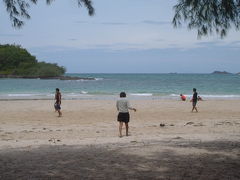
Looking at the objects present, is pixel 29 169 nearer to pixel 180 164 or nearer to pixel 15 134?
pixel 180 164

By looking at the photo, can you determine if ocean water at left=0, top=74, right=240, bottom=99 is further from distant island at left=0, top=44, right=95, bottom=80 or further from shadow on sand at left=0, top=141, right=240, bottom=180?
distant island at left=0, top=44, right=95, bottom=80

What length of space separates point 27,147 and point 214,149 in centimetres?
415

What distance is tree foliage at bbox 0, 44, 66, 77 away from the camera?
4183 inches

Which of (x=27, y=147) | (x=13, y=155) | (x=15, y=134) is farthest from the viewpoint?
(x=15, y=134)

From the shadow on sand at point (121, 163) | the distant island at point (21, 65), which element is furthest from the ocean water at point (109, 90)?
the distant island at point (21, 65)

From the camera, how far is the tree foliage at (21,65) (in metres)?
106

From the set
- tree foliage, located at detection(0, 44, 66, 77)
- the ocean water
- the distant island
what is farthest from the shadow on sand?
tree foliage, located at detection(0, 44, 66, 77)

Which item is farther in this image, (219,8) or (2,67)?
(2,67)

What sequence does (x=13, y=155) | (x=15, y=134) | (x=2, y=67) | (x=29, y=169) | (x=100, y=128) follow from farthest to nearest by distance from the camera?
(x=2, y=67) < (x=100, y=128) < (x=15, y=134) < (x=13, y=155) < (x=29, y=169)

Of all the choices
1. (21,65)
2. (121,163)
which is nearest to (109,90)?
(121,163)

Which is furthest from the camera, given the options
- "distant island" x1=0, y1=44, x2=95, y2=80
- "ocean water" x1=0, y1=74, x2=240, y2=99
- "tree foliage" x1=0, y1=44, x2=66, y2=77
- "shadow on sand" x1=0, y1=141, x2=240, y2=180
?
"tree foliage" x1=0, y1=44, x2=66, y2=77

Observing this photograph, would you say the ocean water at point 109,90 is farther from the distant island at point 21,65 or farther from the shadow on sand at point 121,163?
the distant island at point 21,65

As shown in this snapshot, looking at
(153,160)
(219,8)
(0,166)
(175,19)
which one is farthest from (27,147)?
(219,8)

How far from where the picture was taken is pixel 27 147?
28.5 ft
